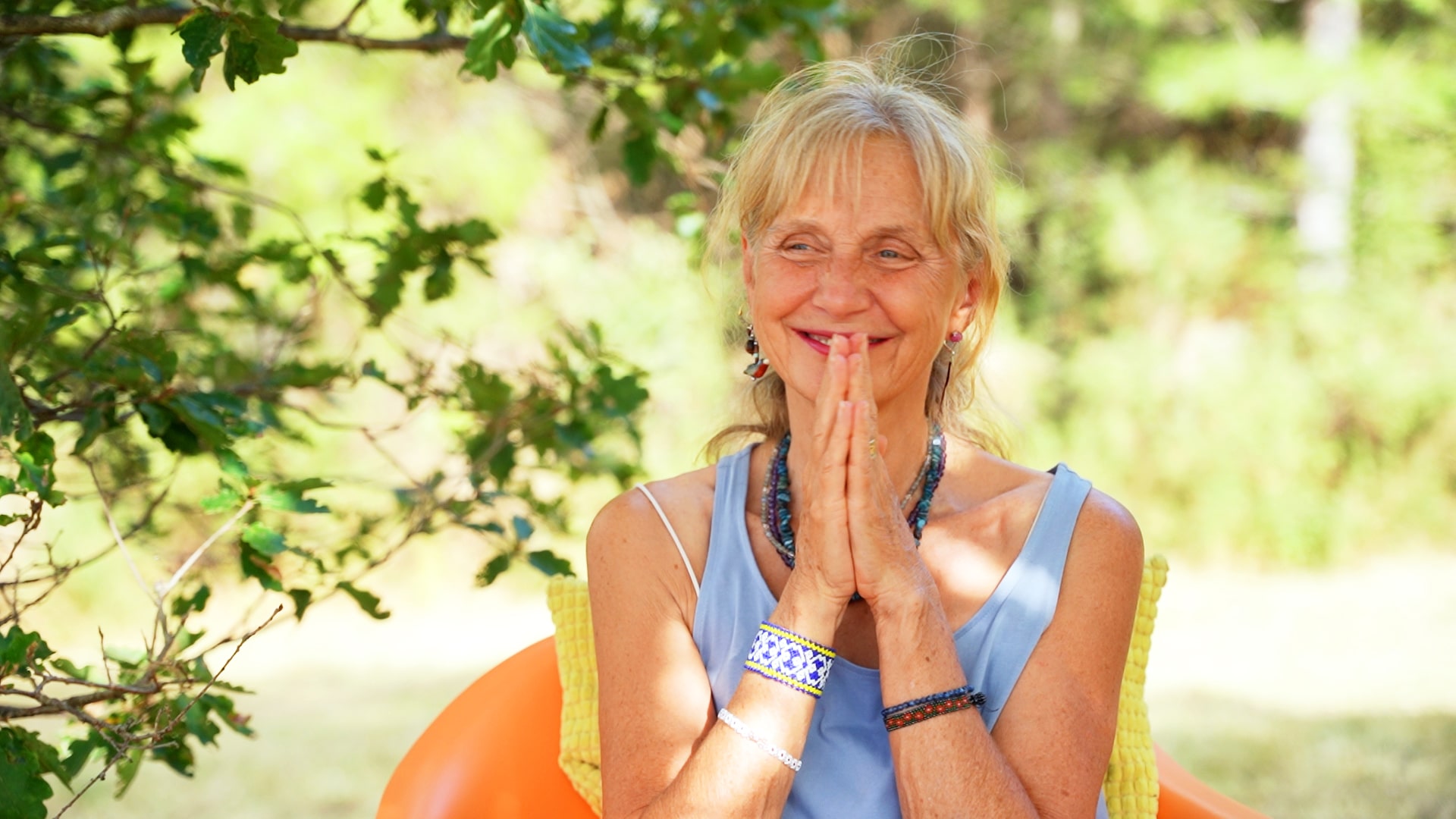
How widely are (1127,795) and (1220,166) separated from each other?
9.96 m

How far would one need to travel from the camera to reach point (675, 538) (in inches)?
82.8

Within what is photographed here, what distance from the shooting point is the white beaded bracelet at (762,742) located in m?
1.77

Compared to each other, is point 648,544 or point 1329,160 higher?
point 1329,160

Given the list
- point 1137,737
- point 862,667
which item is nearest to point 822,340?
point 862,667

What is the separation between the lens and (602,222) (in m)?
10.1

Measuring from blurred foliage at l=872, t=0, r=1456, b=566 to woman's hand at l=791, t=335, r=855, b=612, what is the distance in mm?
5388

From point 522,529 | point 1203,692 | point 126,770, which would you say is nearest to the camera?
point 126,770

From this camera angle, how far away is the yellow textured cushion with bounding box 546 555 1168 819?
85.0 inches

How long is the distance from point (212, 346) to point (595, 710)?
5.07ft

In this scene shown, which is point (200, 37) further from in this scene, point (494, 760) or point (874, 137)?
point (494, 760)

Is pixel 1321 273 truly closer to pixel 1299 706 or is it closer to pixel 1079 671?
pixel 1299 706

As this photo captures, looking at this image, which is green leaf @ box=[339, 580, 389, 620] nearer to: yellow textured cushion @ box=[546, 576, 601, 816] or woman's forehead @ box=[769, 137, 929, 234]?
yellow textured cushion @ box=[546, 576, 601, 816]

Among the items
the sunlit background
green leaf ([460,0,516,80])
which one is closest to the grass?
the sunlit background

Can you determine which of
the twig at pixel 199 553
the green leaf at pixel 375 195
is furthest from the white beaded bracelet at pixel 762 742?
the green leaf at pixel 375 195
